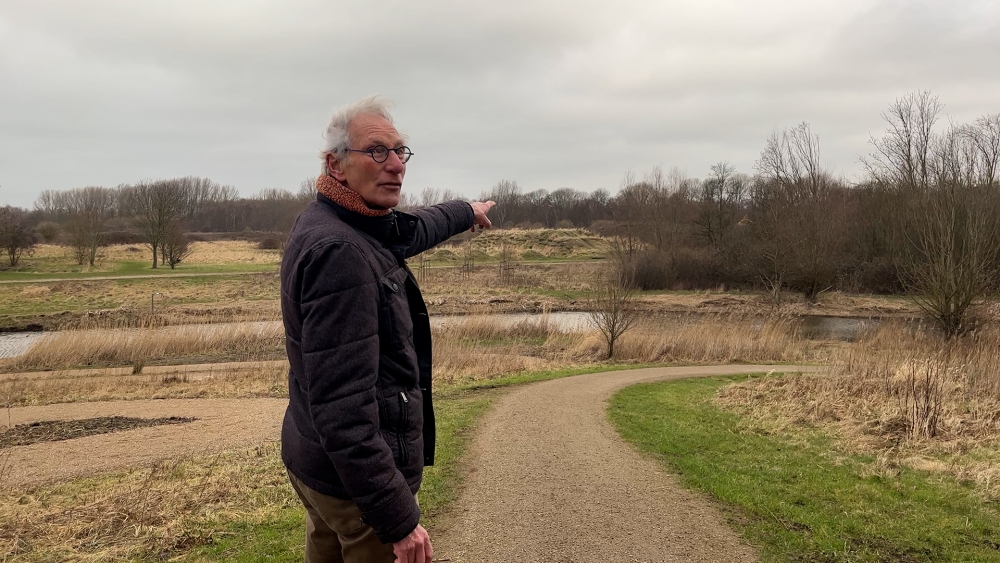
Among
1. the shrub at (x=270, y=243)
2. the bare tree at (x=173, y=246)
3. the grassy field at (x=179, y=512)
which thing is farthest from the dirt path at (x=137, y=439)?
the shrub at (x=270, y=243)

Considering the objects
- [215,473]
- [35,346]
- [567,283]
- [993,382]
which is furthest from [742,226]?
[215,473]

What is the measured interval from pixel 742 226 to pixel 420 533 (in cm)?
5794

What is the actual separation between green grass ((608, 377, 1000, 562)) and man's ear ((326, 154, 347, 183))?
4.83 m

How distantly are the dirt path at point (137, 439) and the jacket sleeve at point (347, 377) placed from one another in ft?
27.7

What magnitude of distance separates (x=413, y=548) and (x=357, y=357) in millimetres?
724

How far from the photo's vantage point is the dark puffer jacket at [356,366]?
85.6 inches

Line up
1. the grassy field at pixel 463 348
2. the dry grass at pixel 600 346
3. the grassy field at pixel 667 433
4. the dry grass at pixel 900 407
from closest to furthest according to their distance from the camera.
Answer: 1. the grassy field at pixel 667 433
2. the dry grass at pixel 900 407
3. the grassy field at pixel 463 348
4. the dry grass at pixel 600 346

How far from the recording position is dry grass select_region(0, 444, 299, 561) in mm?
5723

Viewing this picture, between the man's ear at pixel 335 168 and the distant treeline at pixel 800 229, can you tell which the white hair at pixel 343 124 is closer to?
the man's ear at pixel 335 168

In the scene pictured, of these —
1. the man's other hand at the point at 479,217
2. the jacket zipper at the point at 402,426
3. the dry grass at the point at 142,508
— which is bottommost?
the dry grass at the point at 142,508

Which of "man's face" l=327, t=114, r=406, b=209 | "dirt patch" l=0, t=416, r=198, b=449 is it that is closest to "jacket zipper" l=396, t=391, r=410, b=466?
"man's face" l=327, t=114, r=406, b=209

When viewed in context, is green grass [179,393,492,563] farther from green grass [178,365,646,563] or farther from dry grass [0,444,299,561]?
dry grass [0,444,299,561]

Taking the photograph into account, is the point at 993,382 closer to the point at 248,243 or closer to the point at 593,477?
the point at 593,477

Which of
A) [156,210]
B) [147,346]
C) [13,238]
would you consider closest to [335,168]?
[147,346]
